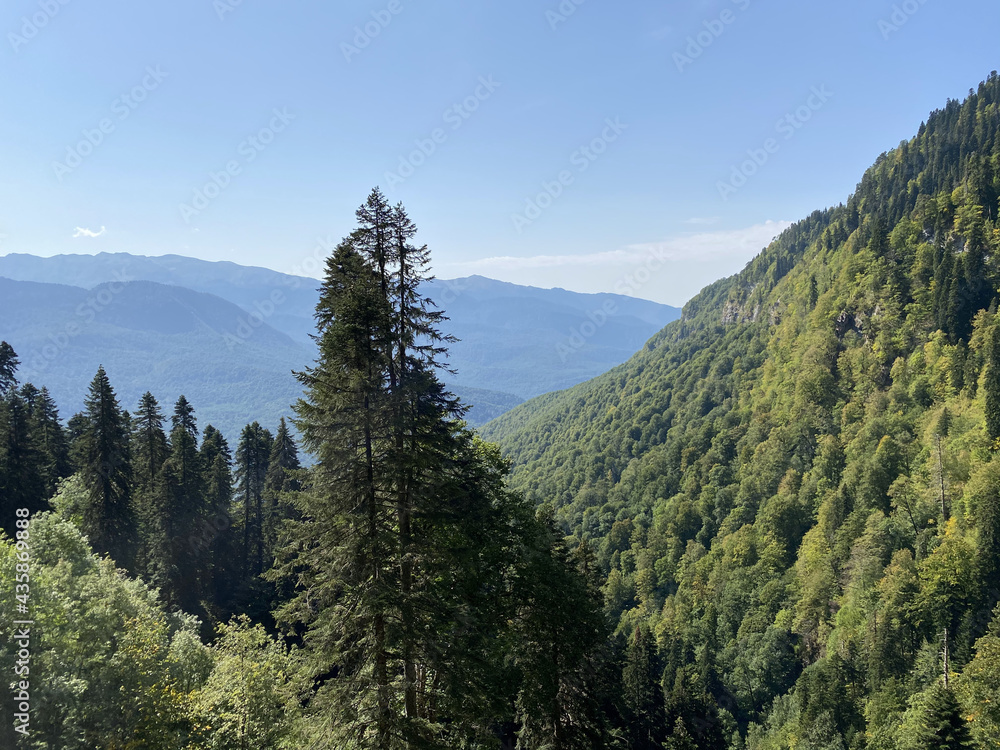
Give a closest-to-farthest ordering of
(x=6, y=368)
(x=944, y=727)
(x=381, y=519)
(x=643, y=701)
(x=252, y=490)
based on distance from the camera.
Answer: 1. (x=381, y=519)
2. (x=944, y=727)
3. (x=643, y=701)
4. (x=6, y=368)
5. (x=252, y=490)

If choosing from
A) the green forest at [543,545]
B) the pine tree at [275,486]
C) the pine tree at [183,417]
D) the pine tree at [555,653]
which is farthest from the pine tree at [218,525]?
the pine tree at [555,653]

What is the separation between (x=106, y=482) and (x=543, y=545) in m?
31.9

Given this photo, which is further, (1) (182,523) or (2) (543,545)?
(1) (182,523)

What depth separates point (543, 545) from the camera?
19.2 m

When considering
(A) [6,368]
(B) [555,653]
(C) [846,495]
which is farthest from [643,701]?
(A) [6,368]

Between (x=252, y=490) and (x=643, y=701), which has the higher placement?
(x=252, y=490)

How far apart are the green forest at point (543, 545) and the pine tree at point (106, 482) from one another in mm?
204

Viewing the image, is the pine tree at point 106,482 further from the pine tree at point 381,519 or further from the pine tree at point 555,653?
the pine tree at point 555,653

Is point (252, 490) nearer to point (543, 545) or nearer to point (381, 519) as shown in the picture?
point (543, 545)

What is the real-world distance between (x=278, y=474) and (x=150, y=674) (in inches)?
1257

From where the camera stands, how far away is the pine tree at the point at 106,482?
33906mm

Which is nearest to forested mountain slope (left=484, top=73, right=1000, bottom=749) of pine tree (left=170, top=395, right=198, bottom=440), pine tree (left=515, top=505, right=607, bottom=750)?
pine tree (left=515, top=505, right=607, bottom=750)

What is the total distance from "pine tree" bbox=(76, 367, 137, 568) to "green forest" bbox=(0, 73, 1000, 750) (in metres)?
0.20

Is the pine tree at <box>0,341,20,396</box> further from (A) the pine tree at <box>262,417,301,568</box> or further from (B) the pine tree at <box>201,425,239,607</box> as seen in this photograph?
(A) the pine tree at <box>262,417,301,568</box>
